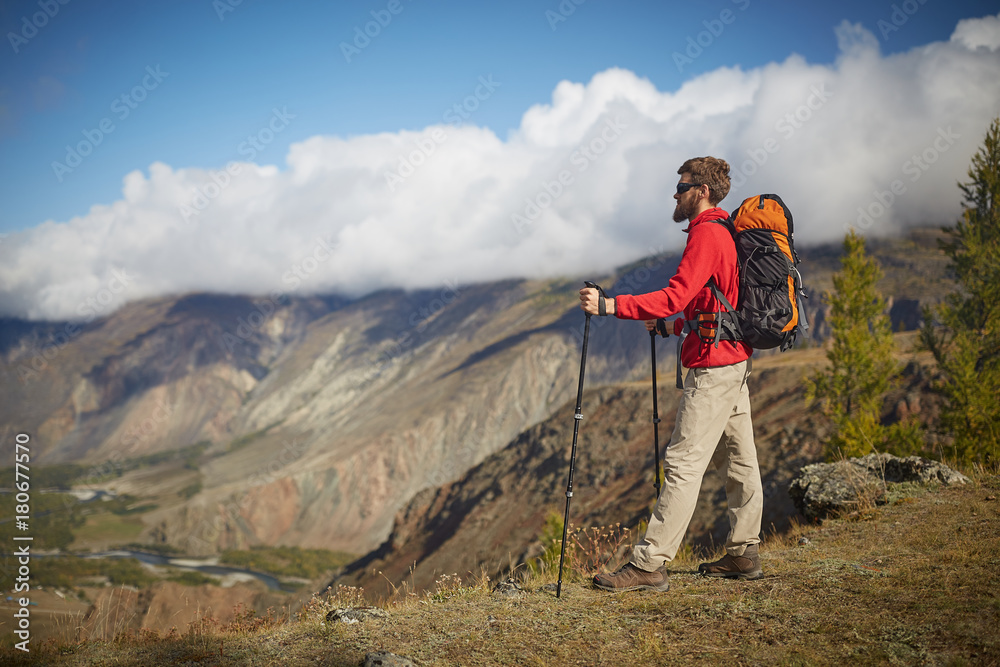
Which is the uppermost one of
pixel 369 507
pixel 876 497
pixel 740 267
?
pixel 740 267

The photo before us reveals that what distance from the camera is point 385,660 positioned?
147 inches

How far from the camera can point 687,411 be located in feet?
15.9

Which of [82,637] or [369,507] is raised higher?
[82,637]

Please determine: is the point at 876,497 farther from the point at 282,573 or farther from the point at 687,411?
Answer: the point at 282,573

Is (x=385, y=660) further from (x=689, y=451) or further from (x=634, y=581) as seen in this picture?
(x=689, y=451)

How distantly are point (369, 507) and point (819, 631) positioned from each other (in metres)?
152

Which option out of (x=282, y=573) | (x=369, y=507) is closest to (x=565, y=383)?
(x=369, y=507)

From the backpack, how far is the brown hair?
0.29 metres

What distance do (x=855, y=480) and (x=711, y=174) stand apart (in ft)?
19.1

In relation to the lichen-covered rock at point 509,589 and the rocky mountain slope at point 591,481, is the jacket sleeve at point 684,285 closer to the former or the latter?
the lichen-covered rock at point 509,589

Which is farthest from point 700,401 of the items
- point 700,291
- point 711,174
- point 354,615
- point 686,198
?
point 354,615

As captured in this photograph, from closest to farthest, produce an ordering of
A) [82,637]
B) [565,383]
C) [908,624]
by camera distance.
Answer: [908,624] → [82,637] → [565,383]

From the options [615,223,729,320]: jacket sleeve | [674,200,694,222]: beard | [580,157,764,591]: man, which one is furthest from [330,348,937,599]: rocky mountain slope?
[615,223,729,320]: jacket sleeve

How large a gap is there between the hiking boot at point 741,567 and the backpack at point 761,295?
1.93m
